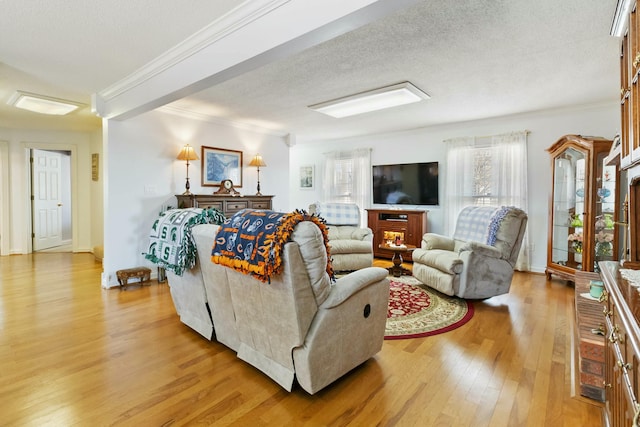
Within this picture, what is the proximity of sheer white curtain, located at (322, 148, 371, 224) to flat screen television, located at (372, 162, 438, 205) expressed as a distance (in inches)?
8.5

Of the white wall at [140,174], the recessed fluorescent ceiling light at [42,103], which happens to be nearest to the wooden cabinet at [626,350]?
the white wall at [140,174]

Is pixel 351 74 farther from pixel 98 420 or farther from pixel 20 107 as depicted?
pixel 20 107

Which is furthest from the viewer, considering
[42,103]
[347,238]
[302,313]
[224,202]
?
[347,238]

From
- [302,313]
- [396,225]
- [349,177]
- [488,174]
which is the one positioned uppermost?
[349,177]

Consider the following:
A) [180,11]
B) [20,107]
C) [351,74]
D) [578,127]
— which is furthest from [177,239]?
[578,127]

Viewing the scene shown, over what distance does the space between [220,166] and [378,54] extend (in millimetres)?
3094

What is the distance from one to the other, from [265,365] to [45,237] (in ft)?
22.5

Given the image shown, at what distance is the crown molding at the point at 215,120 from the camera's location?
432 centimetres

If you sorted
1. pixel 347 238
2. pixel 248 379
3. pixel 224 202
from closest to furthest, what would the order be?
pixel 248 379, pixel 224 202, pixel 347 238

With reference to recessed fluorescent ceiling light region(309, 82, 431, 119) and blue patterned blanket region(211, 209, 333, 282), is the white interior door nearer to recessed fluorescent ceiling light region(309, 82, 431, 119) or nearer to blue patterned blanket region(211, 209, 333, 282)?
recessed fluorescent ceiling light region(309, 82, 431, 119)

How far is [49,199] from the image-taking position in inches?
256

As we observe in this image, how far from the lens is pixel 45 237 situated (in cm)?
639

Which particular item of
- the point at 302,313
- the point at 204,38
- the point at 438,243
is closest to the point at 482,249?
the point at 438,243

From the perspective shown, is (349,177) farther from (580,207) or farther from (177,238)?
(177,238)
